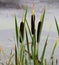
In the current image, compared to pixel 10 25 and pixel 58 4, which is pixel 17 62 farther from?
pixel 58 4

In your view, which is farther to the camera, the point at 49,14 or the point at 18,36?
the point at 49,14

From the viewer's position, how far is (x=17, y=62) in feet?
4.32

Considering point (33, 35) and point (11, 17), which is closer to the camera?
point (33, 35)

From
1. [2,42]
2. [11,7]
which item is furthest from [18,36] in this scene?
[11,7]

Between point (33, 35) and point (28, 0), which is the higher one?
point (33, 35)

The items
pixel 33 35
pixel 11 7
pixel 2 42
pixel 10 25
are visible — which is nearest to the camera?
pixel 33 35

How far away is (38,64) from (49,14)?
137 inches

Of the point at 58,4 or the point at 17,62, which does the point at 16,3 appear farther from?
the point at 17,62

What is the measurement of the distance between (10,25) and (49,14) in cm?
84

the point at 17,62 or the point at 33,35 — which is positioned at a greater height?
the point at 33,35

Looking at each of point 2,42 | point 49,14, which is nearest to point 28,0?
point 49,14

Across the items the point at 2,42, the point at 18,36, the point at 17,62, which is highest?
the point at 18,36

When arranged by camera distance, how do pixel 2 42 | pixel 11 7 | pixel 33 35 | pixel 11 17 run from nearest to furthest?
pixel 33 35
pixel 2 42
pixel 11 17
pixel 11 7

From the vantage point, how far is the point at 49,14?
4.73 metres
